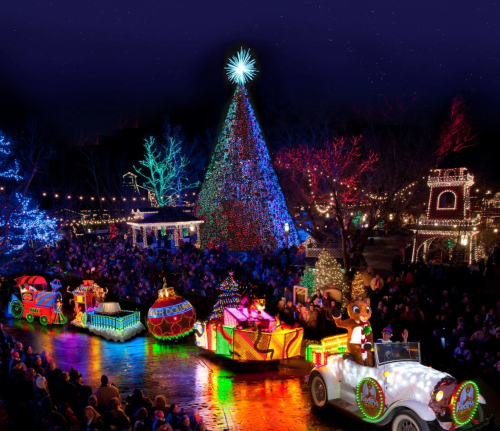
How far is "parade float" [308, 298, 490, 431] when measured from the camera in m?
6.23

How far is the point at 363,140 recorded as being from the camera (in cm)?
3409

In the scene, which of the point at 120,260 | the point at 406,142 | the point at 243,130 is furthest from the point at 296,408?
the point at 406,142

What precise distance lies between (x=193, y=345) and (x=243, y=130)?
14.6 metres

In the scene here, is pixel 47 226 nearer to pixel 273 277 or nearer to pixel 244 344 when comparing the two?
pixel 273 277

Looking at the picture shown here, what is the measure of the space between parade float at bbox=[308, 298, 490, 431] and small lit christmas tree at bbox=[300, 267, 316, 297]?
244 inches

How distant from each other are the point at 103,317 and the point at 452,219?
18.7 meters

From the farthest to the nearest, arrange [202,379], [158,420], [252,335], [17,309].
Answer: [17,309] < [252,335] < [202,379] < [158,420]

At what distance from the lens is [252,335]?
35.1 feet

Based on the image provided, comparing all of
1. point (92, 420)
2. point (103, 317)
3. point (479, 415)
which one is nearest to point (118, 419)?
point (92, 420)

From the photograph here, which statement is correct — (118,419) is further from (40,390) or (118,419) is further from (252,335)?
(252,335)

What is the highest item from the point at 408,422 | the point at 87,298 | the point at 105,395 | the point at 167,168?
the point at 167,168

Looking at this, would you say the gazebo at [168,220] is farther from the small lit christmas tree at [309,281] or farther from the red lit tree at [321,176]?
the small lit christmas tree at [309,281]

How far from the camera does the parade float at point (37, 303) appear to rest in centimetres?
1611

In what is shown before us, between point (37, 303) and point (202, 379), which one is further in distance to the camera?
point (37, 303)
